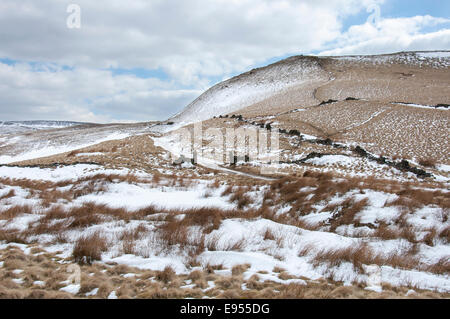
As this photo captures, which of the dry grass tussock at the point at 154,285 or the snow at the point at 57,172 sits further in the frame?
the snow at the point at 57,172

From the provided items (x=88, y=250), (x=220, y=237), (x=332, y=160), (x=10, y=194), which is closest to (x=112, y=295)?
(x=88, y=250)

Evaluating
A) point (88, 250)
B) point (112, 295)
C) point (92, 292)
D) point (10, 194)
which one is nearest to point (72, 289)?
point (92, 292)

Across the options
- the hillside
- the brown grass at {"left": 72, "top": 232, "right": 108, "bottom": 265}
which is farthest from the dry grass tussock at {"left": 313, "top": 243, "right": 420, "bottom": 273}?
the brown grass at {"left": 72, "top": 232, "right": 108, "bottom": 265}

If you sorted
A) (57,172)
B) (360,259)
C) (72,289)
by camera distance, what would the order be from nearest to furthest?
(72,289)
(360,259)
(57,172)

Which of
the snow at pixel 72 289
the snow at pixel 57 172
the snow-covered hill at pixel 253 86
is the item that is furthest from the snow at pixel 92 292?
the snow-covered hill at pixel 253 86

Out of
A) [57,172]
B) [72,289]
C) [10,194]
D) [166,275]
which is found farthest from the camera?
[57,172]

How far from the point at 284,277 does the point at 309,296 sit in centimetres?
73

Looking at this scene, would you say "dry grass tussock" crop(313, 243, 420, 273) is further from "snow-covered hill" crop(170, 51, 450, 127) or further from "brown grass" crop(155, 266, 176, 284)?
"snow-covered hill" crop(170, 51, 450, 127)

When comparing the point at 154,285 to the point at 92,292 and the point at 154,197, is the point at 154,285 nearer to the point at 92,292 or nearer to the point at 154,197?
the point at 92,292

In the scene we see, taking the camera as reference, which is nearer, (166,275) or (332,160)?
(166,275)

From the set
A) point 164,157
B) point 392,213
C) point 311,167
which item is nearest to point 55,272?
point 392,213

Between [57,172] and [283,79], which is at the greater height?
[283,79]

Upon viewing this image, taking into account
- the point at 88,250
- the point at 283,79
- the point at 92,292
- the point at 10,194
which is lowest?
the point at 92,292

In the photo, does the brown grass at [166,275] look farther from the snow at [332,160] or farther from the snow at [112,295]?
the snow at [332,160]
